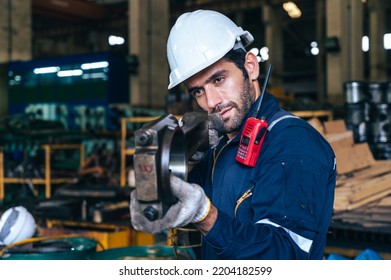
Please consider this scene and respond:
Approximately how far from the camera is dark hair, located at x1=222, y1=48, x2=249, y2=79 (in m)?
1.45

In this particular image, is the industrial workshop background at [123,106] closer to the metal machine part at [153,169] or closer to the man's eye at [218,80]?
the man's eye at [218,80]

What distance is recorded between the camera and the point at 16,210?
8.46ft

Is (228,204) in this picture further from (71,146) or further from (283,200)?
(71,146)

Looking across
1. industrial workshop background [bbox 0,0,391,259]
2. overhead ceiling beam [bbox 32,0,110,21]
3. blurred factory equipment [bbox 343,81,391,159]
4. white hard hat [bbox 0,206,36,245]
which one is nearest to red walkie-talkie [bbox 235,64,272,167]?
industrial workshop background [bbox 0,0,391,259]

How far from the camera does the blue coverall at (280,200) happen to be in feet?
3.69

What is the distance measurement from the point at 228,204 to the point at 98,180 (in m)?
4.50

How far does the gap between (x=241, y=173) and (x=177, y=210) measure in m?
0.38

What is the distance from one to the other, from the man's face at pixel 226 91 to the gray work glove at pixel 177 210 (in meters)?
0.46

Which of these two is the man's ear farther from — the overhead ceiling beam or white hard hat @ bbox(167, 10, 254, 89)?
the overhead ceiling beam

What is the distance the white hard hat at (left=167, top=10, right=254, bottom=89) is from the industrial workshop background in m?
0.29

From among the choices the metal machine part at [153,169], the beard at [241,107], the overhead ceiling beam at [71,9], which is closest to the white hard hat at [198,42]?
the beard at [241,107]

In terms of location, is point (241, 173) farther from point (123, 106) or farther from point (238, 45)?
point (123, 106)
